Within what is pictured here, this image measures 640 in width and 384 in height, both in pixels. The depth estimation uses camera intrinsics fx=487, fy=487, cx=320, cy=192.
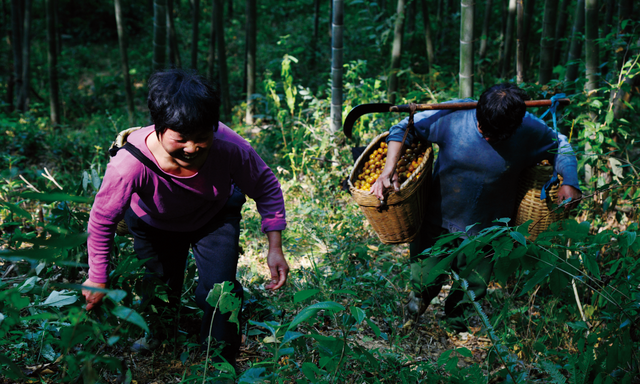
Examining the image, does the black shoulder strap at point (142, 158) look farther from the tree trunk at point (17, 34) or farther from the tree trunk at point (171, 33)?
the tree trunk at point (17, 34)

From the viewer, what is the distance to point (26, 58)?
26.6ft

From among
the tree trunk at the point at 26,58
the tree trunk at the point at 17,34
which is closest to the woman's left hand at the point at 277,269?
the tree trunk at the point at 26,58

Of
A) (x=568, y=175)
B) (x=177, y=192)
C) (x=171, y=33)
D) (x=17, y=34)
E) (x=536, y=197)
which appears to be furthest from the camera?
(x=171, y=33)

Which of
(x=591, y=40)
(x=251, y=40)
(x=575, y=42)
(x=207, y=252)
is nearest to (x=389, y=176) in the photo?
(x=207, y=252)

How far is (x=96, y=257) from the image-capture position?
1953 millimetres

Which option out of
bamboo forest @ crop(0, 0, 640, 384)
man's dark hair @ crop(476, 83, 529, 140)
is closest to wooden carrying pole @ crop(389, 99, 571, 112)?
bamboo forest @ crop(0, 0, 640, 384)

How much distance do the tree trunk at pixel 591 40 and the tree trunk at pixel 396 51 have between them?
7.96ft

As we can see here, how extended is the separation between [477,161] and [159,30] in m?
4.26

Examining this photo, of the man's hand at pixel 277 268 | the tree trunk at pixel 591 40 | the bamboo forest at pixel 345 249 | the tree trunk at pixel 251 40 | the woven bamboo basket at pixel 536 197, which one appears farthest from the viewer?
the tree trunk at pixel 251 40

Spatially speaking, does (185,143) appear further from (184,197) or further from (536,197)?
(536,197)

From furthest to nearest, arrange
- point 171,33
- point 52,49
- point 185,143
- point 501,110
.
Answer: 1. point 171,33
2. point 52,49
3. point 501,110
4. point 185,143

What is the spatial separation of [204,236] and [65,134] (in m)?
5.86

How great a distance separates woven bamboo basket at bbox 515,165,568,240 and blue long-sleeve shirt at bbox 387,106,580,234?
6cm

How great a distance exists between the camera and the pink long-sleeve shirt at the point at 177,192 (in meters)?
1.95
